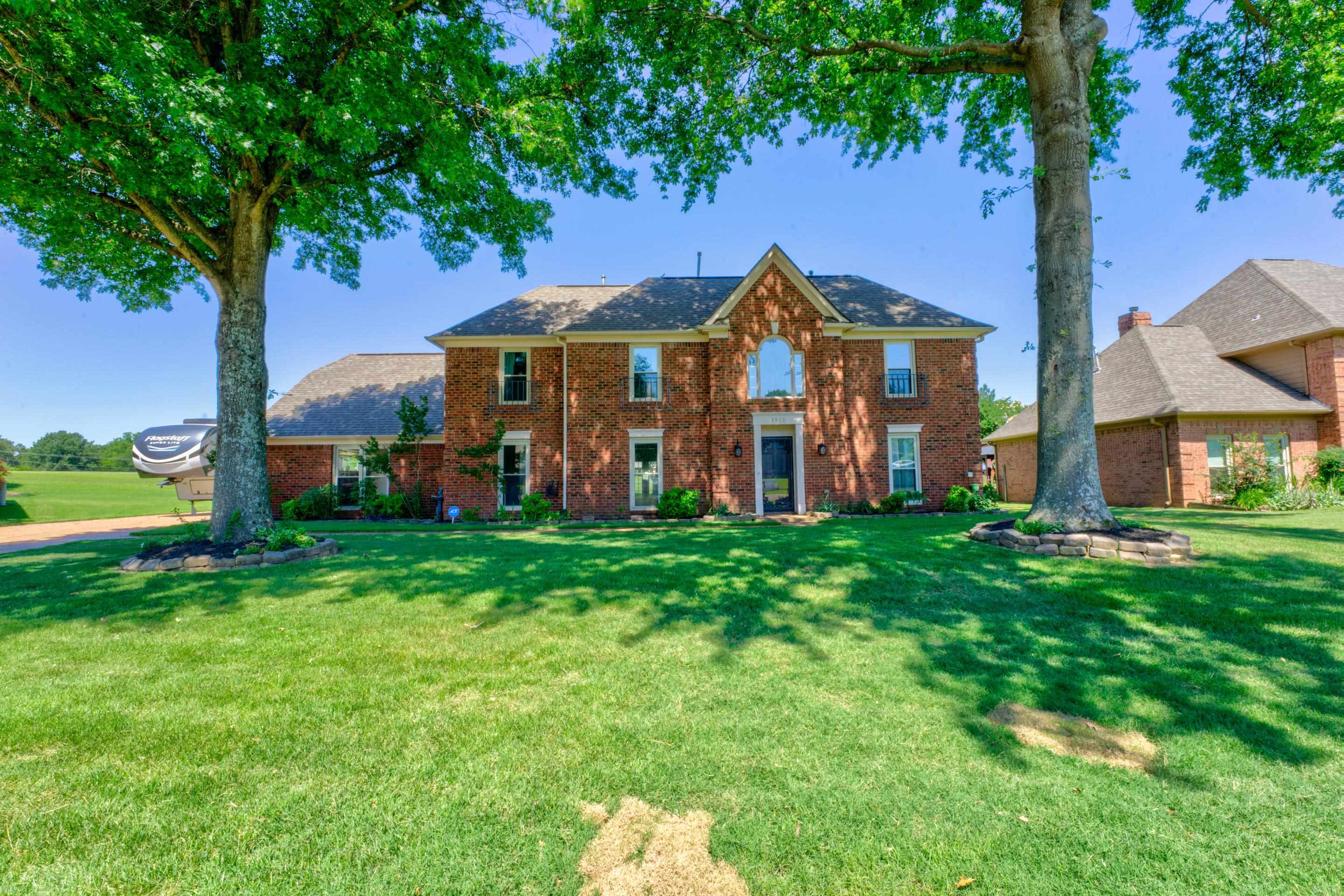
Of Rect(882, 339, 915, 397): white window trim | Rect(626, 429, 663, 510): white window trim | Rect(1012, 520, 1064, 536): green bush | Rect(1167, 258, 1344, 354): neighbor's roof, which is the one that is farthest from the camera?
Rect(1167, 258, 1344, 354): neighbor's roof

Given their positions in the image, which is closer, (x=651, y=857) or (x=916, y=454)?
(x=651, y=857)

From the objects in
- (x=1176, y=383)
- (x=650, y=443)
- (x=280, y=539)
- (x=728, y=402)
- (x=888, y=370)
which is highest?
(x=888, y=370)

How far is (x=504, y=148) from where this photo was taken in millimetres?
10078

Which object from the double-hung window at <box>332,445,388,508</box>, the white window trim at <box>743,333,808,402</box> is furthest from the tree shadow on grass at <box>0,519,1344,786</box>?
the double-hung window at <box>332,445,388,508</box>

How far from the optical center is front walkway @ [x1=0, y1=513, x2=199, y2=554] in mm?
10648

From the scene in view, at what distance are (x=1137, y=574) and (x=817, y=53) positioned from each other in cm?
867

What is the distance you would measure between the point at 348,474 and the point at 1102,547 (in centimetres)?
1965

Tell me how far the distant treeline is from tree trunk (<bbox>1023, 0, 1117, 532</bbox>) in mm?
23662

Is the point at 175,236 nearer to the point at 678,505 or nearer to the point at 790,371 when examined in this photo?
the point at 678,505

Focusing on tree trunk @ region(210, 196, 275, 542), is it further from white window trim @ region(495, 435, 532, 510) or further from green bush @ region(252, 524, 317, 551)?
white window trim @ region(495, 435, 532, 510)

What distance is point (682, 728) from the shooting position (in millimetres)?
3084

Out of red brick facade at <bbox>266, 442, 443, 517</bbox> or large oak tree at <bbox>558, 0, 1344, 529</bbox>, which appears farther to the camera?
red brick facade at <bbox>266, 442, 443, 517</bbox>

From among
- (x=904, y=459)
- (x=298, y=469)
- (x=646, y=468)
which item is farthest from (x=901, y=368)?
(x=298, y=469)

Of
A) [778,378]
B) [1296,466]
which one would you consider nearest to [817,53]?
[778,378]
